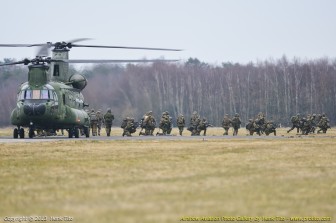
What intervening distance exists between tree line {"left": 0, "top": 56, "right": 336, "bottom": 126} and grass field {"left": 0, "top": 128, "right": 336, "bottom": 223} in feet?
262

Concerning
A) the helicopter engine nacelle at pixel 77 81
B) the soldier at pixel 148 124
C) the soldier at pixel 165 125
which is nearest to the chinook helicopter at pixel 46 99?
the helicopter engine nacelle at pixel 77 81

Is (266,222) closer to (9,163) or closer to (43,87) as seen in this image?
(9,163)

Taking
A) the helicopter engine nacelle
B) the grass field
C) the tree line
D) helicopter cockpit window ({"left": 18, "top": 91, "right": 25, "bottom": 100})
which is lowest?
the grass field

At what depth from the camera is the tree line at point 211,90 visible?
97938 millimetres

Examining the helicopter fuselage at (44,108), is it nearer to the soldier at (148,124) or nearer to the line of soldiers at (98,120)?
the soldier at (148,124)

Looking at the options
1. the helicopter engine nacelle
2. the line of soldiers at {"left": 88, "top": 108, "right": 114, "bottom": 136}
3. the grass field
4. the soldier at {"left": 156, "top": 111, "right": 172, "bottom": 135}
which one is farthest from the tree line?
the grass field

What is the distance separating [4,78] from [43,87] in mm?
88520

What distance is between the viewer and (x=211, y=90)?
109562 millimetres

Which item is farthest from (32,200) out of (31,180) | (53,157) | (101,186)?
(53,157)

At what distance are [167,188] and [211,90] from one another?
99.3m

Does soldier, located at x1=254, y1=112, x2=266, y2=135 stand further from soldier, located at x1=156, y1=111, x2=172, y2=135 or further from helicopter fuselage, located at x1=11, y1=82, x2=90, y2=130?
helicopter fuselage, located at x1=11, y1=82, x2=90, y2=130

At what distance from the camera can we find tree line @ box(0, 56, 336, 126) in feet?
321

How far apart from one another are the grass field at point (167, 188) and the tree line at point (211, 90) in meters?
79.9

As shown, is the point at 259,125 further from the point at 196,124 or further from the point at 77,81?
the point at 77,81
